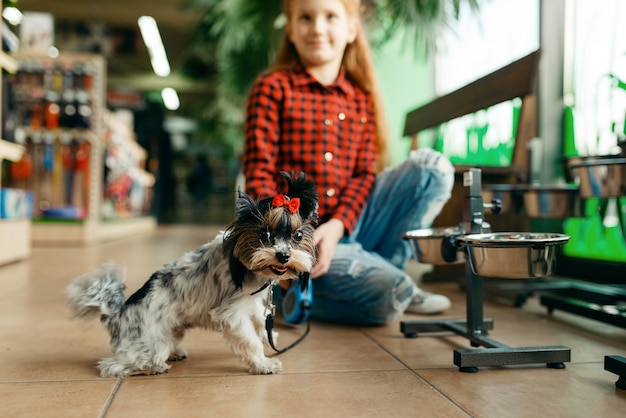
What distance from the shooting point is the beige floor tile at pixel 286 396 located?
114 centimetres

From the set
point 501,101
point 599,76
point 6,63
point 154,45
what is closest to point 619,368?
point 501,101

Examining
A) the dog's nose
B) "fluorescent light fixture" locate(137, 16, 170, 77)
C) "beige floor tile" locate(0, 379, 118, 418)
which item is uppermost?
"fluorescent light fixture" locate(137, 16, 170, 77)

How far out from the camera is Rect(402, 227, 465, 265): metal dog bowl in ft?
5.46

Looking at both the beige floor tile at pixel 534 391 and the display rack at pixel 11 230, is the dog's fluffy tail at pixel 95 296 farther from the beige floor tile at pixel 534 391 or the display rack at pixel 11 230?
the display rack at pixel 11 230

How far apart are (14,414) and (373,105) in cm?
168

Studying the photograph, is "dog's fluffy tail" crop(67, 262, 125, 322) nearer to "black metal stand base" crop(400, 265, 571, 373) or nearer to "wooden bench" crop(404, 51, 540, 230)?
"black metal stand base" crop(400, 265, 571, 373)

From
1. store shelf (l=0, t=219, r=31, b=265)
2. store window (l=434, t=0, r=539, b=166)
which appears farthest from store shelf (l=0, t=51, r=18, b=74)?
store window (l=434, t=0, r=539, b=166)

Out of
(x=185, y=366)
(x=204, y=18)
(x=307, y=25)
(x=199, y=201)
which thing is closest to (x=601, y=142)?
(x=307, y=25)

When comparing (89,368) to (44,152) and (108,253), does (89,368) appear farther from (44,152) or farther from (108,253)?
(44,152)

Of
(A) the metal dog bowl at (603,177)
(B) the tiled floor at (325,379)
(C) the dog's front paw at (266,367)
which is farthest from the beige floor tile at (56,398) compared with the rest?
(A) the metal dog bowl at (603,177)

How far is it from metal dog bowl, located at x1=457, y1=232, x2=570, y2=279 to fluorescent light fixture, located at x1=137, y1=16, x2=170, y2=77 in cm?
1107

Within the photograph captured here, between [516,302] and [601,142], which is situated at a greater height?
[601,142]

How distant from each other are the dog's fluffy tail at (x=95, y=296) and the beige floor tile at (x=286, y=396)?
0.19 meters

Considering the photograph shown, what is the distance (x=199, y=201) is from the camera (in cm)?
1451
